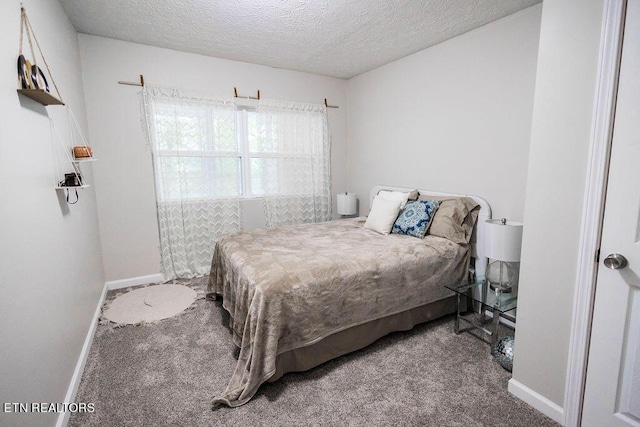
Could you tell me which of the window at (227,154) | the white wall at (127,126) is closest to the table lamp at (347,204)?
the window at (227,154)

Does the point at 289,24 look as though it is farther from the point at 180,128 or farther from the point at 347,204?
the point at 347,204

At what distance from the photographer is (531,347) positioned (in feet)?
5.69

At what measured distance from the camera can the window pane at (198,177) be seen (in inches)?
139

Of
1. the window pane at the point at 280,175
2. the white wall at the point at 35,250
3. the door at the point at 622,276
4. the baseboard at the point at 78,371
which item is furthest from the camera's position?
the window pane at the point at 280,175

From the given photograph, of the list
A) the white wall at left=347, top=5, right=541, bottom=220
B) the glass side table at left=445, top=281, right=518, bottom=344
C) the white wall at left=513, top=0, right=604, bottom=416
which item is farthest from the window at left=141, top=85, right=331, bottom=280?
the white wall at left=513, top=0, right=604, bottom=416

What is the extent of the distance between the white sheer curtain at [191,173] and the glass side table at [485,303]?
106 inches

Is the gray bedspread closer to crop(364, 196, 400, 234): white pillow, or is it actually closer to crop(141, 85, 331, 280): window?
crop(364, 196, 400, 234): white pillow

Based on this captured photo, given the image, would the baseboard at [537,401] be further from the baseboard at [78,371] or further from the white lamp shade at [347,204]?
the white lamp shade at [347,204]

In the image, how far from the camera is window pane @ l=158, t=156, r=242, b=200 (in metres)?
3.53

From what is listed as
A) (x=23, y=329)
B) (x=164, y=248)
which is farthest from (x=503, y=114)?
(x=164, y=248)

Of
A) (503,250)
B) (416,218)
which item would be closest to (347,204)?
(416,218)

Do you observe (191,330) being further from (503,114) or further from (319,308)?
(503,114)

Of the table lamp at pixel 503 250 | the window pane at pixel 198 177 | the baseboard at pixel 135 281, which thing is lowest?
the baseboard at pixel 135 281

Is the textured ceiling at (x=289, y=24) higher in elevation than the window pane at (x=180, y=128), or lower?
higher
